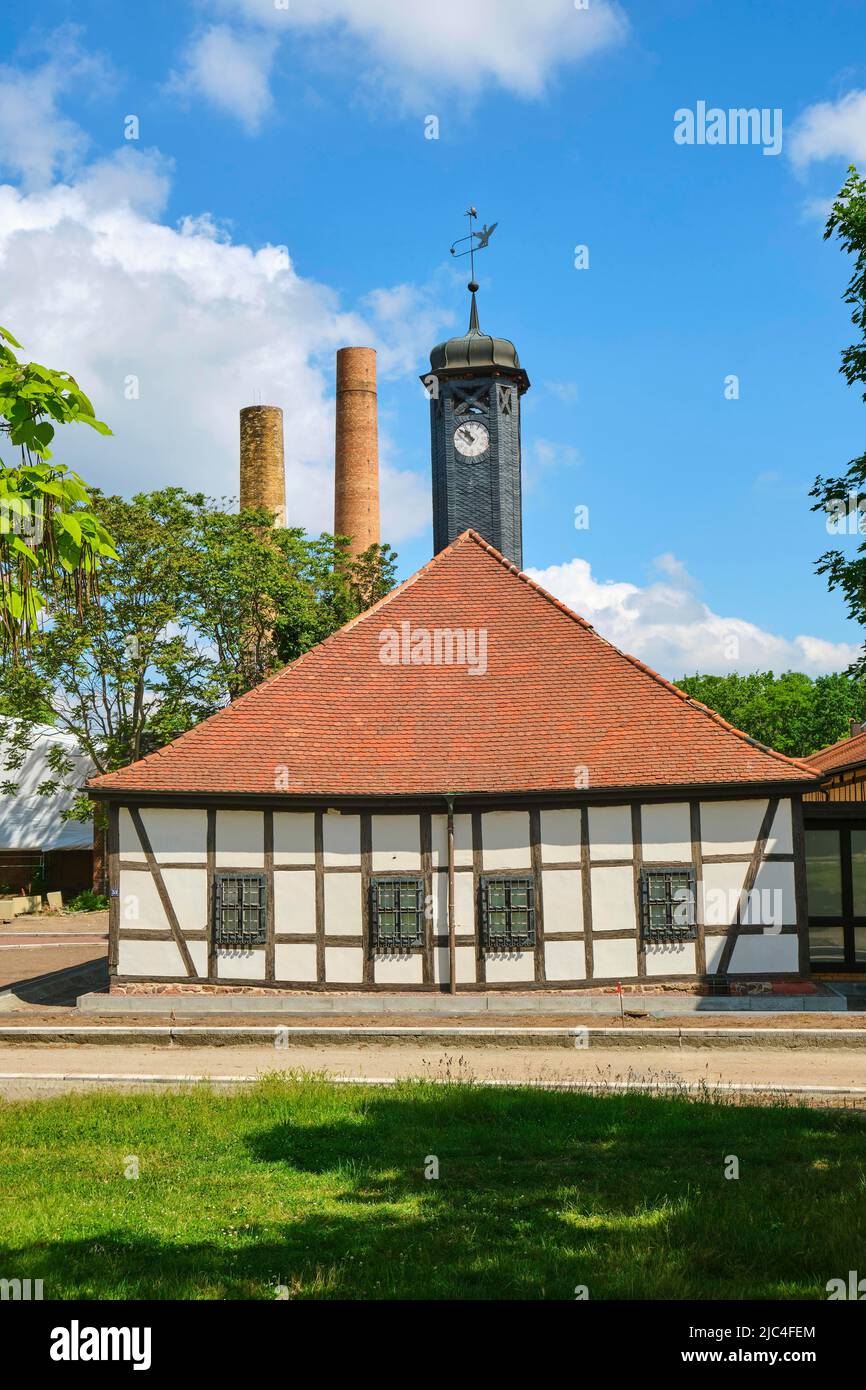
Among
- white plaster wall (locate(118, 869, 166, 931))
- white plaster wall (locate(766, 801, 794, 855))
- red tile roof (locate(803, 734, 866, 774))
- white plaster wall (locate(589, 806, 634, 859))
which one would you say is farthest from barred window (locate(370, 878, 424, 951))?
red tile roof (locate(803, 734, 866, 774))

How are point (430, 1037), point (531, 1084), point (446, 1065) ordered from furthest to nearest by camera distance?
1. point (430, 1037)
2. point (446, 1065)
3. point (531, 1084)

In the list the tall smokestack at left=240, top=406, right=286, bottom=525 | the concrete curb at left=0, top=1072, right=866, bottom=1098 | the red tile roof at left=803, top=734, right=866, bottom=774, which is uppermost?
the tall smokestack at left=240, top=406, right=286, bottom=525

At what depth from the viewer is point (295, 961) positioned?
674 inches

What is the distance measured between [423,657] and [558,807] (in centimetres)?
401

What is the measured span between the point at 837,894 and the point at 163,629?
72.2ft

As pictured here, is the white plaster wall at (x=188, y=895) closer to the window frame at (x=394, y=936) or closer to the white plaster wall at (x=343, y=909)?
the white plaster wall at (x=343, y=909)

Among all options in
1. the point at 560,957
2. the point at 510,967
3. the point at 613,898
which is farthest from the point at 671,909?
the point at 510,967

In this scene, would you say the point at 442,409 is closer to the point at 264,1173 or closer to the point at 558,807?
the point at 558,807

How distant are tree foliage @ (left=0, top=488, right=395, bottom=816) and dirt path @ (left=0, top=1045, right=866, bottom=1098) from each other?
786 inches

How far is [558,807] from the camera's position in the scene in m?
17.1

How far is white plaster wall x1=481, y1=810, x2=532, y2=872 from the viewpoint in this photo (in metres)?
17.2

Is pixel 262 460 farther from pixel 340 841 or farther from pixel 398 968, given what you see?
pixel 398 968

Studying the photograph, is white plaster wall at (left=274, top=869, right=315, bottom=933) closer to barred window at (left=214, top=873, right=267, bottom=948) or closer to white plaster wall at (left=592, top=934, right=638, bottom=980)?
barred window at (left=214, top=873, right=267, bottom=948)

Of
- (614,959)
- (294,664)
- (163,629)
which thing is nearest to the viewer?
(614,959)
